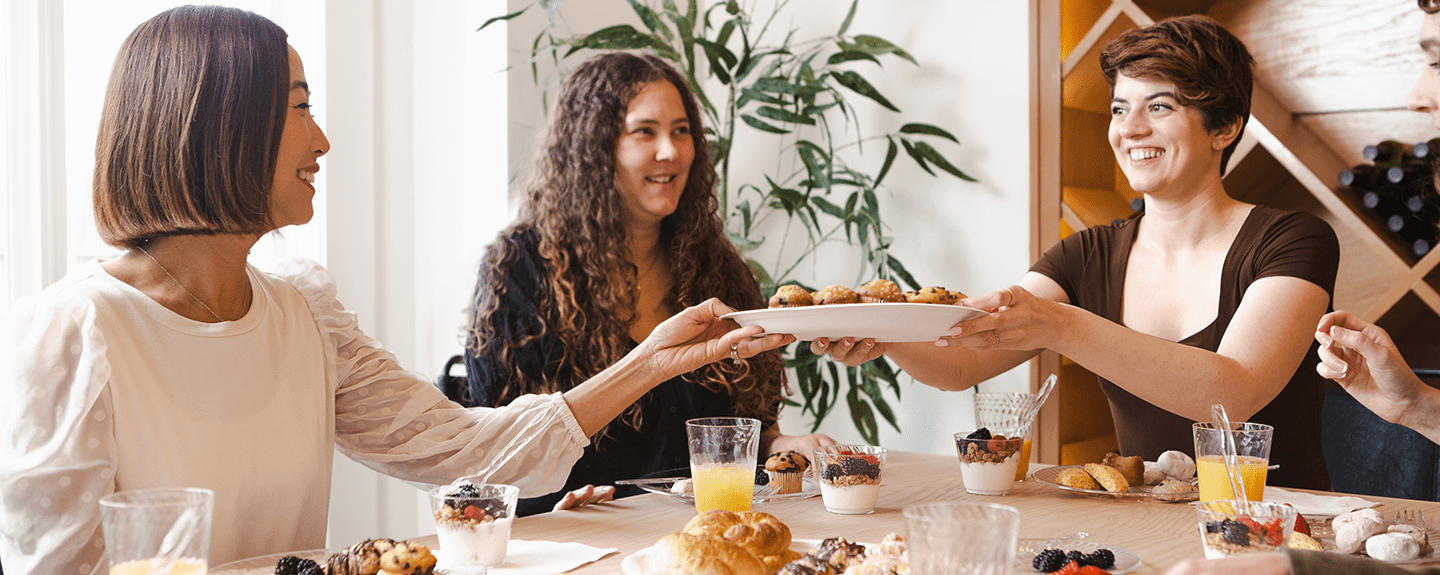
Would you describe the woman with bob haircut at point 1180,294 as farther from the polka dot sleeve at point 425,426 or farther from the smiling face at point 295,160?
the smiling face at point 295,160

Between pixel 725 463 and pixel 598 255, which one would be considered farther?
pixel 598 255

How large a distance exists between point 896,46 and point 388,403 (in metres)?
1.91

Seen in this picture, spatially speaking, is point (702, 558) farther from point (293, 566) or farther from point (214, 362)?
point (214, 362)

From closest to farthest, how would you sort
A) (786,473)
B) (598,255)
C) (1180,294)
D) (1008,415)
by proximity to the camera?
(786,473), (1008,415), (1180,294), (598,255)

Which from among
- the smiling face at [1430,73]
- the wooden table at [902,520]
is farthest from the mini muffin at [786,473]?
the smiling face at [1430,73]

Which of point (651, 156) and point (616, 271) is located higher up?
point (651, 156)

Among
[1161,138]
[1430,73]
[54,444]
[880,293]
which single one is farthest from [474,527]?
[1430,73]

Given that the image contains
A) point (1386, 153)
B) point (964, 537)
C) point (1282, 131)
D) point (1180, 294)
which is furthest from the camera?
point (1282, 131)

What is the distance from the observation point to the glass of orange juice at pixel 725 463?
1.36 meters

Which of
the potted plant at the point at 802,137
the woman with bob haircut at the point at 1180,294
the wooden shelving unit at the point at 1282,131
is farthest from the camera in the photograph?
the potted plant at the point at 802,137

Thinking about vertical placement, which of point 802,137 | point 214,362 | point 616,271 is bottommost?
point 214,362

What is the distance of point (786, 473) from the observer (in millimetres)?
1562

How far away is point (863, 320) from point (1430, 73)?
3.59 feet

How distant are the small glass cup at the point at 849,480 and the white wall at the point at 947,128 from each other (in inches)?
60.6
